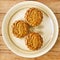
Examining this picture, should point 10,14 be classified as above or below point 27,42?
above

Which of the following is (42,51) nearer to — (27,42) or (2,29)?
(27,42)

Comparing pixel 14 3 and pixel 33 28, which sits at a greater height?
pixel 14 3

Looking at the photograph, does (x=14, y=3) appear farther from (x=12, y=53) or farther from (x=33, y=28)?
(x=12, y=53)

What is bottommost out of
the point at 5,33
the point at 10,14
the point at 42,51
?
the point at 42,51

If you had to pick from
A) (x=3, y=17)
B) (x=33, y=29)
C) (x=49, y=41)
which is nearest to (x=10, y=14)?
(x=3, y=17)

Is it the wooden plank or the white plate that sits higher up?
the wooden plank

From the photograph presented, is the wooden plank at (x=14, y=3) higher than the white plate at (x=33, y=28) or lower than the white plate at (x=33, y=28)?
higher

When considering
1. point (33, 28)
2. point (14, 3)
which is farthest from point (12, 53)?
point (14, 3)

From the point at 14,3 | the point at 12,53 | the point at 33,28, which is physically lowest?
the point at 12,53
